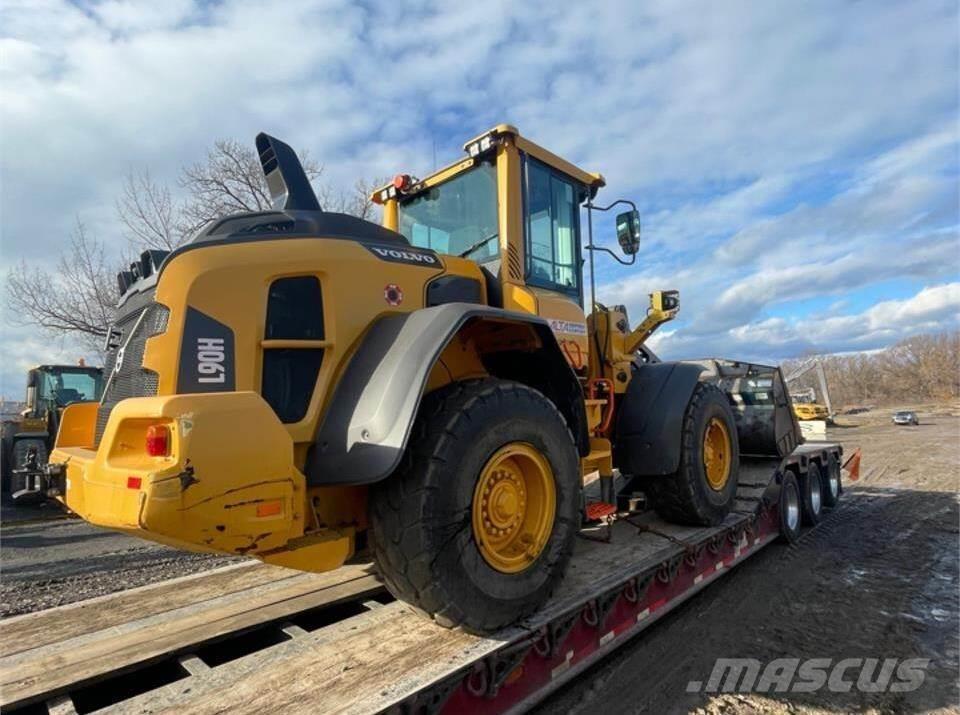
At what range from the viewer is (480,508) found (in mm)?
2902

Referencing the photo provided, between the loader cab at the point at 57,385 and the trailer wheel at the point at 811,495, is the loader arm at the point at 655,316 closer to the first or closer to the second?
the trailer wheel at the point at 811,495

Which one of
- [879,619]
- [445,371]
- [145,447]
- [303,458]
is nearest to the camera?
[145,447]

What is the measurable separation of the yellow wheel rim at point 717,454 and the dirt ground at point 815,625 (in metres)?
0.99

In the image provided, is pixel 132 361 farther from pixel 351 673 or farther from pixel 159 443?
pixel 351 673

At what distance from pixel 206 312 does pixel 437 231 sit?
2.39 meters

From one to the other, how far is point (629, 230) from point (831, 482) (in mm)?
5920

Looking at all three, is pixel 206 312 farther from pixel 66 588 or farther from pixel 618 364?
pixel 66 588

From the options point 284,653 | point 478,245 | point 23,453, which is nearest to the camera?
point 284,653

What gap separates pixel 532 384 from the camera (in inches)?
154

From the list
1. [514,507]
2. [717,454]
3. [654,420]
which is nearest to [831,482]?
[717,454]

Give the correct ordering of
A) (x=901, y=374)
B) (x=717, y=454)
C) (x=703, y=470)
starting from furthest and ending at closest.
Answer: (x=901, y=374) → (x=717, y=454) → (x=703, y=470)

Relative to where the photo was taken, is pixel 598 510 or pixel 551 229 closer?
pixel 598 510

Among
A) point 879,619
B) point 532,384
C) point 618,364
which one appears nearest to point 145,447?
point 532,384

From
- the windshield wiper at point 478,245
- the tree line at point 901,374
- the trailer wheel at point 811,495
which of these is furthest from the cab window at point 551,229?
→ the tree line at point 901,374
